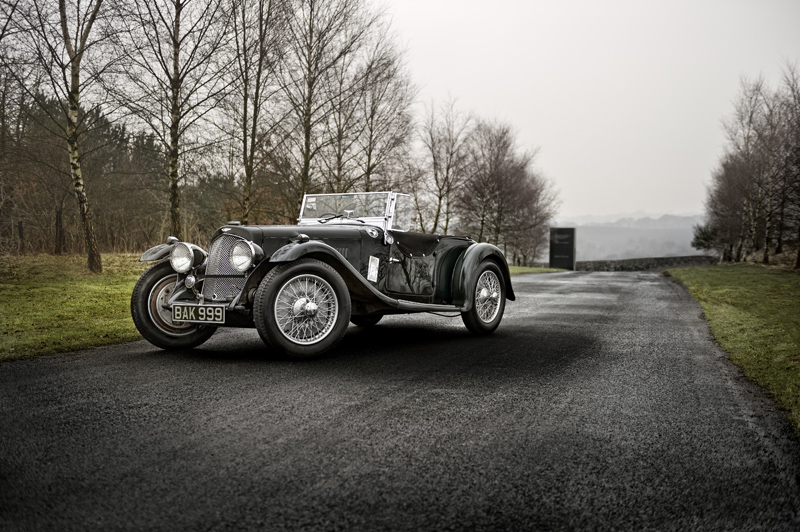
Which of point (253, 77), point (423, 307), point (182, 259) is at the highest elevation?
point (253, 77)

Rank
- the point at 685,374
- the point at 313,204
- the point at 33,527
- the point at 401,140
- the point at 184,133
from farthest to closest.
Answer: the point at 401,140, the point at 184,133, the point at 313,204, the point at 685,374, the point at 33,527

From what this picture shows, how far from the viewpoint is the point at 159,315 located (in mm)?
5543

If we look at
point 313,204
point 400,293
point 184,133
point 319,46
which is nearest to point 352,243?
point 400,293

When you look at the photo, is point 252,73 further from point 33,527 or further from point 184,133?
point 33,527

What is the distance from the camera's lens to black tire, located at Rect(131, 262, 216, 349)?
5.46 m

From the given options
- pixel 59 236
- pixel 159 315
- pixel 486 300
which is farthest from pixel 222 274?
pixel 59 236

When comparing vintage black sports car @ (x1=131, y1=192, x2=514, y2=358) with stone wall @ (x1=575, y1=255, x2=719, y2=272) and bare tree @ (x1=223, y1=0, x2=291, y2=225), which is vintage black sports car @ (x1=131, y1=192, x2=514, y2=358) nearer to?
bare tree @ (x1=223, y1=0, x2=291, y2=225)

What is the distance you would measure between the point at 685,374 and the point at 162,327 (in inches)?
190

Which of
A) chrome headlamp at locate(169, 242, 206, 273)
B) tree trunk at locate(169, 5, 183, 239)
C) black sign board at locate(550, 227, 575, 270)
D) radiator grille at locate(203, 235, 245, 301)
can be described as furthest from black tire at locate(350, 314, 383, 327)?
black sign board at locate(550, 227, 575, 270)

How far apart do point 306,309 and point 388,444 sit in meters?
2.44

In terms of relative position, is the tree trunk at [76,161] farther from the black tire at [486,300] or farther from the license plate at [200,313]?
the black tire at [486,300]

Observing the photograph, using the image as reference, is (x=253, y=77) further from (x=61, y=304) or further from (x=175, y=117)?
(x=61, y=304)

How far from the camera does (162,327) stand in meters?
5.56

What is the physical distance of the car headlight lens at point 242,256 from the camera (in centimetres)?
527
